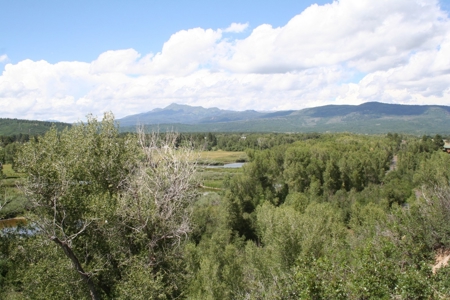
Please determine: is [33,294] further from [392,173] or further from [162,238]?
[392,173]

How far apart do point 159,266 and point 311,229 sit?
666 inches

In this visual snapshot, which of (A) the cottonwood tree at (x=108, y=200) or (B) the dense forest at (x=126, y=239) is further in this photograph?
(A) the cottonwood tree at (x=108, y=200)

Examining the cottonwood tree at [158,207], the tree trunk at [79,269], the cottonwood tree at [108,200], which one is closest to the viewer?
the tree trunk at [79,269]

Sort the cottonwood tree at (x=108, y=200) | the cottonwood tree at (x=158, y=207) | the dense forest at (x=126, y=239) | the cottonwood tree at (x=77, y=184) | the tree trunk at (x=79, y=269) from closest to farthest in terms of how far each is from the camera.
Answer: the dense forest at (x=126, y=239) < the tree trunk at (x=79, y=269) < the cottonwood tree at (x=77, y=184) < the cottonwood tree at (x=108, y=200) < the cottonwood tree at (x=158, y=207)

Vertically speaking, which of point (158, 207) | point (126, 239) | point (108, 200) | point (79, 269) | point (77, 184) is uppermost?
point (77, 184)

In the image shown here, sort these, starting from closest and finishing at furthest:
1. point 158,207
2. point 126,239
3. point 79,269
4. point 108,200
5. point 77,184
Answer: point 79,269 < point 108,200 < point 77,184 < point 158,207 < point 126,239

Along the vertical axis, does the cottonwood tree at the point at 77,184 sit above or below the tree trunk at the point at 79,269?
above

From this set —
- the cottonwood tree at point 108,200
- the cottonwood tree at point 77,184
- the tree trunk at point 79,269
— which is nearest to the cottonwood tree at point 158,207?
the cottonwood tree at point 108,200

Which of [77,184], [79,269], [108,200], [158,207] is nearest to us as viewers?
[79,269]

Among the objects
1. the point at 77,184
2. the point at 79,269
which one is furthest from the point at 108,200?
the point at 79,269

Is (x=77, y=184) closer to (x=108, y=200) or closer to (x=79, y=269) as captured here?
(x=108, y=200)

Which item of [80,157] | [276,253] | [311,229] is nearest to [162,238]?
[80,157]

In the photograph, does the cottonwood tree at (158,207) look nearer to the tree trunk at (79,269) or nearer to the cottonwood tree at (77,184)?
the cottonwood tree at (77,184)

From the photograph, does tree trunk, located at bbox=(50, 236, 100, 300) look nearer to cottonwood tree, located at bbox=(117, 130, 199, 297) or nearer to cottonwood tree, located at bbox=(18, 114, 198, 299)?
cottonwood tree, located at bbox=(18, 114, 198, 299)
